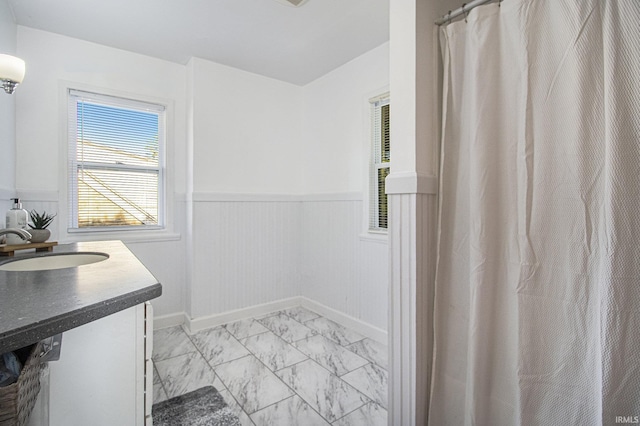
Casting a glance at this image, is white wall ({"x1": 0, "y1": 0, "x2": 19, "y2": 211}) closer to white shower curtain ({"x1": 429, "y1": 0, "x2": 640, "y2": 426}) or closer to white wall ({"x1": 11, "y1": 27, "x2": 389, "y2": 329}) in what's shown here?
white wall ({"x1": 11, "y1": 27, "x2": 389, "y2": 329})

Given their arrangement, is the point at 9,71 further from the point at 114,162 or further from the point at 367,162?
the point at 367,162

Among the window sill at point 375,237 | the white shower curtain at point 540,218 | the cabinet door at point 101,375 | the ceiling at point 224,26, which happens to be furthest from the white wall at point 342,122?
the cabinet door at point 101,375

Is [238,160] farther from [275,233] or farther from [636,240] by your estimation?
[636,240]

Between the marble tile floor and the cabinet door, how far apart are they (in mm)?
860

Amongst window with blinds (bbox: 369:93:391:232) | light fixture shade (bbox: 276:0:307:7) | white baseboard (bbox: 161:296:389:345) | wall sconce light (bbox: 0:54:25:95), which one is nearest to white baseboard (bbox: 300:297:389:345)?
white baseboard (bbox: 161:296:389:345)

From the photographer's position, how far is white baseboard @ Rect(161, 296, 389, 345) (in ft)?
8.68

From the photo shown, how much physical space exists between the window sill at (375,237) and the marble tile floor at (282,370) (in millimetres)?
866

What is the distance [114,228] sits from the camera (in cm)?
268

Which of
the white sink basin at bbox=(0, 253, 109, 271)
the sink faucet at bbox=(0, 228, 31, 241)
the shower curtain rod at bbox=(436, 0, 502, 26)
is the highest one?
the shower curtain rod at bbox=(436, 0, 502, 26)

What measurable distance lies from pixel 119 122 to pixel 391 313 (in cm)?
285

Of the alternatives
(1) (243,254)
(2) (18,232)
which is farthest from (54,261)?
(1) (243,254)

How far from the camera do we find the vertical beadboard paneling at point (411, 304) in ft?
4.27

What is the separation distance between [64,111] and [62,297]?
240cm

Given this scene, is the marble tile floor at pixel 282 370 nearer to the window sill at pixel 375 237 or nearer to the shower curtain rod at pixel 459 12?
the window sill at pixel 375 237
